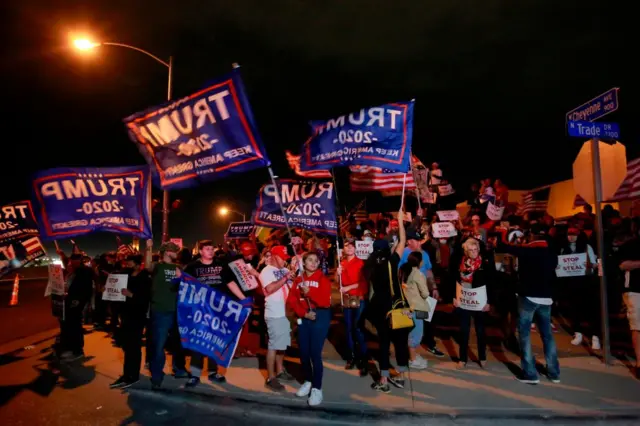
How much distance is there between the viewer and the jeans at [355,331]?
22.0ft

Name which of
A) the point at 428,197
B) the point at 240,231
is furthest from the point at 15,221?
the point at 428,197

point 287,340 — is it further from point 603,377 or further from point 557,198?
point 557,198

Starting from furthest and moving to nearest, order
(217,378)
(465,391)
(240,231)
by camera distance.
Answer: (240,231), (217,378), (465,391)

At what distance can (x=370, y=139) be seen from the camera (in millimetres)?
7723

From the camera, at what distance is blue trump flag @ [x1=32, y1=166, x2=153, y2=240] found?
713 cm

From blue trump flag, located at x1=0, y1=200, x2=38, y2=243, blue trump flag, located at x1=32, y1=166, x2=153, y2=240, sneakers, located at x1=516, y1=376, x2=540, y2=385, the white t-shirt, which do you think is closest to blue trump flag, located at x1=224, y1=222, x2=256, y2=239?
blue trump flag, located at x1=0, y1=200, x2=38, y2=243

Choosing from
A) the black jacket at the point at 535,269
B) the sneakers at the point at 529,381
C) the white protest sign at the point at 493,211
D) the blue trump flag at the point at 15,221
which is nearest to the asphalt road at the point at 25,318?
the blue trump flag at the point at 15,221

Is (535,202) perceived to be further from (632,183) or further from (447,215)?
(447,215)

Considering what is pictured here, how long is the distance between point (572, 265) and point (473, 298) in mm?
2381

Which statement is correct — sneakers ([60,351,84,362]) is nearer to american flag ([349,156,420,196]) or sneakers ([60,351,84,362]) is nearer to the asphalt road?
the asphalt road

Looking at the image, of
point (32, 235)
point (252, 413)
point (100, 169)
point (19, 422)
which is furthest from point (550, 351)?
point (32, 235)

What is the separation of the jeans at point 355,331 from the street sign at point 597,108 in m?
4.54

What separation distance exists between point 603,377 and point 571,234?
2.56 metres

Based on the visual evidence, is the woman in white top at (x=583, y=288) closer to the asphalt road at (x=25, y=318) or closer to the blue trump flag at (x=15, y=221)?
the asphalt road at (x=25, y=318)
